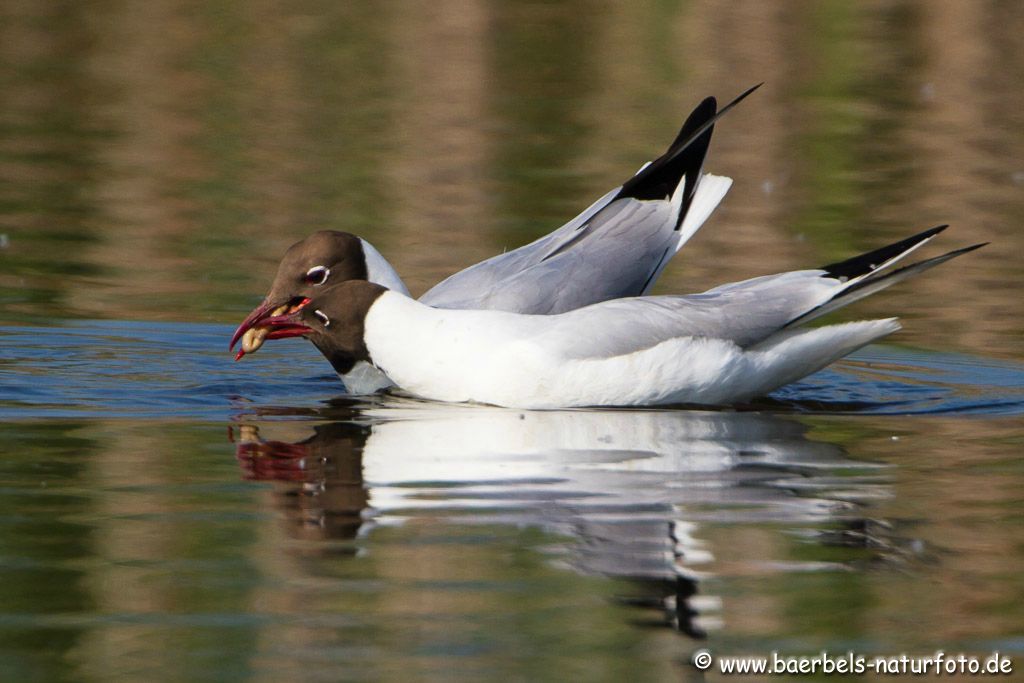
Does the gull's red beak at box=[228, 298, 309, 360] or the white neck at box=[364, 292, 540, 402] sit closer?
the white neck at box=[364, 292, 540, 402]

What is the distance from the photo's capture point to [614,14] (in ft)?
73.9

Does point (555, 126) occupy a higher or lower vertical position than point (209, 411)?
higher

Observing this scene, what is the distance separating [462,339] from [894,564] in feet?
9.37

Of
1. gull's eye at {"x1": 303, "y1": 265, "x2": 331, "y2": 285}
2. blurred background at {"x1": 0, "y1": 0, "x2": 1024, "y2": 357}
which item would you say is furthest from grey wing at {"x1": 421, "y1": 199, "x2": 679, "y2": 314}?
blurred background at {"x1": 0, "y1": 0, "x2": 1024, "y2": 357}

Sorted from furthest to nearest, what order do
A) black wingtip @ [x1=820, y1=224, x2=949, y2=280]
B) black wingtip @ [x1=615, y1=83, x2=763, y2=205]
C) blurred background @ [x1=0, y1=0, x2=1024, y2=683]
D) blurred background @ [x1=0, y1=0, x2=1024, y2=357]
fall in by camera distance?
1. blurred background @ [x1=0, y1=0, x2=1024, y2=357]
2. black wingtip @ [x1=615, y1=83, x2=763, y2=205]
3. black wingtip @ [x1=820, y1=224, x2=949, y2=280]
4. blurred background @ [x1=0, y1=0, x2=1024, y2=683]

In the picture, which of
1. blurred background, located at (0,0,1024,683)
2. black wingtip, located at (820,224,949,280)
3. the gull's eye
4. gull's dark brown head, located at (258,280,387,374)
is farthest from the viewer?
the gull's eye

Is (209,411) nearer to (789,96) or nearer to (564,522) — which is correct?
(564,522)

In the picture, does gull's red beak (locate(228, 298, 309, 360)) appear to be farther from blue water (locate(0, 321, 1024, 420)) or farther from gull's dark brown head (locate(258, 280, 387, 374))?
blue water (locate(0, 321, 1024, 420))

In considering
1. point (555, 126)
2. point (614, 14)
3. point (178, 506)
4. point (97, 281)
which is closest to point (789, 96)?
point (555, 126)

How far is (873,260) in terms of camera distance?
8.38 meters

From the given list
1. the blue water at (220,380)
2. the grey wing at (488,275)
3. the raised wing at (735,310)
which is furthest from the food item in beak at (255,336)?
the raised wing at (735,310)

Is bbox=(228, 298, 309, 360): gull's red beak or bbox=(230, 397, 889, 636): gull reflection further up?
bbox=(228, 298, 309, 360): gull's red beak

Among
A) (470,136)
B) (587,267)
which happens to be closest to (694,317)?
(587,267)

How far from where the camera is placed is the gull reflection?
5836mm
